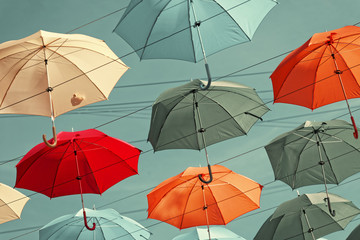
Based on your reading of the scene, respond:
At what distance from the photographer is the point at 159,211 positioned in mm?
14031

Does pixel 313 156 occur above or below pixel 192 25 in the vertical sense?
below

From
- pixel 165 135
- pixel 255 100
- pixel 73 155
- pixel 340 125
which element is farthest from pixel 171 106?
pixel 340 125

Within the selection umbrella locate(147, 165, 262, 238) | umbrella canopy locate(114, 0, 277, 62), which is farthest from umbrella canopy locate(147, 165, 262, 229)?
umbrella canopy locate(114, 0, 277, 62)

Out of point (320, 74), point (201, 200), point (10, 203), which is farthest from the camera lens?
point (10, 203)

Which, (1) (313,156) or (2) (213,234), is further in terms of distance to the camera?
(2) (213,234)

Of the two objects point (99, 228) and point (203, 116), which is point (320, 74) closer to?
point (203, 116)

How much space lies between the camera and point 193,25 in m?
10.5

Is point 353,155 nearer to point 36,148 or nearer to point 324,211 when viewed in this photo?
point 324,211

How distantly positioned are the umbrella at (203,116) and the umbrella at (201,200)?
128 cm

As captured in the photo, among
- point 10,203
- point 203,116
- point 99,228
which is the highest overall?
point 203,116

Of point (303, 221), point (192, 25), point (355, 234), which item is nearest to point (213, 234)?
point (303, 221)

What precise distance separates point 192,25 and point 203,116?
2.60 metres

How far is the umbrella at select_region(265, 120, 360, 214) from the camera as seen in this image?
13.4m

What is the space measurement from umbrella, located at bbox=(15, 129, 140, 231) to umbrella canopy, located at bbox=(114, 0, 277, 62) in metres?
2.70
